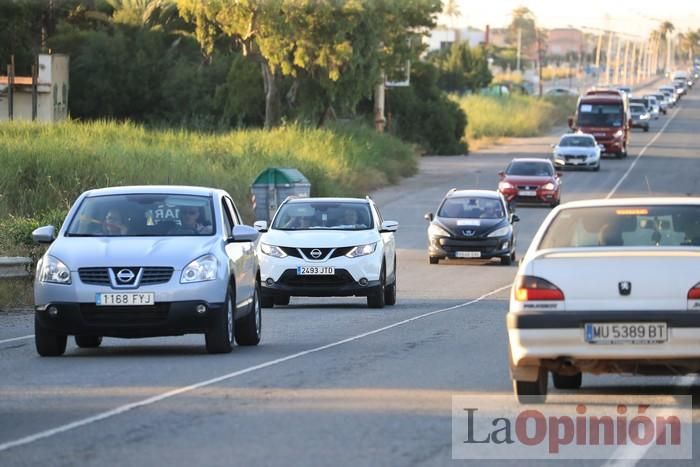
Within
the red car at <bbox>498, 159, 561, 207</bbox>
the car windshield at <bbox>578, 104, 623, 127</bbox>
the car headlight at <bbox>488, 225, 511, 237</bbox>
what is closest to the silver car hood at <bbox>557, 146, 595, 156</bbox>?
the car windshield at <bbox>578, 104, 623, 127</bbox>

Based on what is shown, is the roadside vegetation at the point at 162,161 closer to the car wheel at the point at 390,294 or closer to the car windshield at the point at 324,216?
the car windshield at the point at 324,216

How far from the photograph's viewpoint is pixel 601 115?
77.3m

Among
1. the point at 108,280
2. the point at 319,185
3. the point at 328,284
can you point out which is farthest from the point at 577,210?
the point at 319,185

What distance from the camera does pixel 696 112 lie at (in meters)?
134

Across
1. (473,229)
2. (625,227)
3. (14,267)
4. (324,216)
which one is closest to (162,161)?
(473,229)

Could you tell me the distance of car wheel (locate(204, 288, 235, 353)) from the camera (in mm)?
15156

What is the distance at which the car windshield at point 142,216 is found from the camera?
15.9 meters

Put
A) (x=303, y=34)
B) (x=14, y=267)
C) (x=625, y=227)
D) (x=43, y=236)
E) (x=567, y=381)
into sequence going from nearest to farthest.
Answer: (x=625, y=227), (x=567, y=381), (x=43, y=236), (x=14, y=267), (x=303, y=34)

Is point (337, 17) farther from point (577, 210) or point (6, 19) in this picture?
point (577, 210)

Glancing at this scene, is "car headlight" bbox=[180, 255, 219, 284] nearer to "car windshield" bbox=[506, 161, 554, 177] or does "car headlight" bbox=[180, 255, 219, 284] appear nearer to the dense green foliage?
"car windshield" bbox=[506, 161, 554, 177]

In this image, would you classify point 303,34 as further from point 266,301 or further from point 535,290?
point 535,290

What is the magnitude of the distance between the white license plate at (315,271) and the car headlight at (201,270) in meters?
7.70

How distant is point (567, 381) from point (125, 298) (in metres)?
4.24

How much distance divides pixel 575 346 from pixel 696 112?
413 ft
